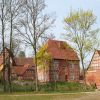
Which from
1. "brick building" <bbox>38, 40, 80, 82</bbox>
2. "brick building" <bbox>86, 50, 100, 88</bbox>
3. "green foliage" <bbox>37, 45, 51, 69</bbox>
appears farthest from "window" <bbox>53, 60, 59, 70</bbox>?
"brick building" <bbox>86, 50, 100, 88</bbox>

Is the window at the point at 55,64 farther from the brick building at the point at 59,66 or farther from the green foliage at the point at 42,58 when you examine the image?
the green foliage at the point at 42,58

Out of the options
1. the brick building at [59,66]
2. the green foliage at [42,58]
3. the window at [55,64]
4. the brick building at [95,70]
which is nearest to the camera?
the green foliage at [42,58]

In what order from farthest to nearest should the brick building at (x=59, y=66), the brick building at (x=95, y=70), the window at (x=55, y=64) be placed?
1. the window at (x=55, y=64)
2. the brick building at (x=59, y=66)
3. the brick building at (x=95, y=70)

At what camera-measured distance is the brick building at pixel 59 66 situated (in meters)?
78.4

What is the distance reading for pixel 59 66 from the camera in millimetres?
81250

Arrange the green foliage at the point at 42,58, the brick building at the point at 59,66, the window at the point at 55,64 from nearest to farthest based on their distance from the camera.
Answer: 1. the green foliage at the point at 42,58
2. the brick building at the point at 59,66
3. the window at the point at 55,64

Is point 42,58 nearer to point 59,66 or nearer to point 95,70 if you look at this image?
point 95,70

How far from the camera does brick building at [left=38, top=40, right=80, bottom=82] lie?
257 ft

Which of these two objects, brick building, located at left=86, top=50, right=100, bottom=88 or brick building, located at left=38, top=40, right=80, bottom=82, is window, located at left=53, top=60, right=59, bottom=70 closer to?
brick building, located at left=38, top=40, right=80, bottom=82

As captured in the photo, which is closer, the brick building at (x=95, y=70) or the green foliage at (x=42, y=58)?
the green foliage at (x=42, y=58)

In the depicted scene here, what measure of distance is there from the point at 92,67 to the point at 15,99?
40.8m

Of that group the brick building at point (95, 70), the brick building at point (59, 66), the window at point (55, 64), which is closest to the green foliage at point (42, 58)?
the brick building at point (59, 66)

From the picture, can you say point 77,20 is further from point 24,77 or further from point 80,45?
point 24,77

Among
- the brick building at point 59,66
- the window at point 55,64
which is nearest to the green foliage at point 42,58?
the brick building at point 59,66
